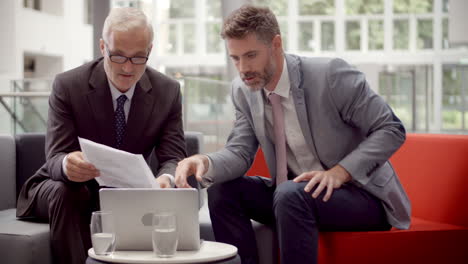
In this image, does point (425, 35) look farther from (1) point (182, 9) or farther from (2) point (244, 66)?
(2) point (244, 66)

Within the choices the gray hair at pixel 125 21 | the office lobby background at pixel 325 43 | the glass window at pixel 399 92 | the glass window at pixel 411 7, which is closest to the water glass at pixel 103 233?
the gray hair at pixel 125 21

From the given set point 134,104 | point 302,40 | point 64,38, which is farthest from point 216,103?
point 64,38

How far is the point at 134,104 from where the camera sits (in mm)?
2898

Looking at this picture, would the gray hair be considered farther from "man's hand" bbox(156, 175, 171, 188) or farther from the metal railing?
the metal railing

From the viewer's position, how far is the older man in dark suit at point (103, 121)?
2605 mm

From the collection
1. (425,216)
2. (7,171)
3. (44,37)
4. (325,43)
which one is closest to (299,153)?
(425,216)

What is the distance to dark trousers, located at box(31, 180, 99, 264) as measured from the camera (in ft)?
8.50

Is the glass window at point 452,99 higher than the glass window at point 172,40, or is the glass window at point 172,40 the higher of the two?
the glass window at point 172,40

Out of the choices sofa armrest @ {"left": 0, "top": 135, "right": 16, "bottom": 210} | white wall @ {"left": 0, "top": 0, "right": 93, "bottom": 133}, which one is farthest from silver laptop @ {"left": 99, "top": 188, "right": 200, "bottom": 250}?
white wall @ {"left": 0, "top": 0, "right": 93, "bottom": 133}

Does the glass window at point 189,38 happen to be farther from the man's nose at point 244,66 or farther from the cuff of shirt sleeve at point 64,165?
the cuff of shirt sleeve at point 64,165

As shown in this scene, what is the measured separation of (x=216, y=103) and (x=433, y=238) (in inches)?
152

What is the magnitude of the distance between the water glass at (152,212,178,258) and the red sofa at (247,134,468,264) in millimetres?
875

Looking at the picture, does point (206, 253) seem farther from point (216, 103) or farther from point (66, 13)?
point (66, 13)

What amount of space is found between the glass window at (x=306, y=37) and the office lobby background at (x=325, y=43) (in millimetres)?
25
